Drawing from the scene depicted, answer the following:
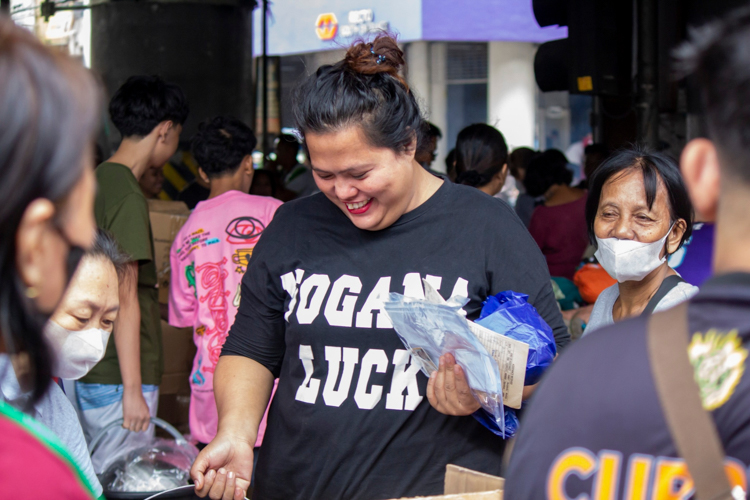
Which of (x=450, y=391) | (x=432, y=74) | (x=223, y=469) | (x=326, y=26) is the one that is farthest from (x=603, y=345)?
(x=326, y=26)

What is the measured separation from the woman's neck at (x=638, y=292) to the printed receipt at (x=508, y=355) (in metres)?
0.78

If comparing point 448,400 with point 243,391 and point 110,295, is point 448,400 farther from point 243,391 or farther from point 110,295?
point 110,295

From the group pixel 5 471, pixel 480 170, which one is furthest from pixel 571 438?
pixel 480 170

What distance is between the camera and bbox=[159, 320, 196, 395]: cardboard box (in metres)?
3.91

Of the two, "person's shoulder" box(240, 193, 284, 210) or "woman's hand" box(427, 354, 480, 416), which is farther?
"person's shoulder" box(240, 193, 284, 210)

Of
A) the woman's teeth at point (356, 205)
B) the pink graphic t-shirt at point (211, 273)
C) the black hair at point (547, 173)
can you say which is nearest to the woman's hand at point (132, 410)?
the pink graphic t-shirt at point (211, 273)

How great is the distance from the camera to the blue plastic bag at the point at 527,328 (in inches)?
61.3

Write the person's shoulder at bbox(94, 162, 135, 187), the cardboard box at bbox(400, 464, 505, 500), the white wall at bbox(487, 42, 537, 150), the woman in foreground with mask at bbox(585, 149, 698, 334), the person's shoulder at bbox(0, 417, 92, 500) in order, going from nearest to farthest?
the person's shoulder at bbox(0, 417, 92, 500)
the cardboard box at bbox(400, 464, 505, 500)
the woman in foreground with mask at bbox(585, 149, 698, 334)
the person's shoulder at bbox(94, 162, 135, 187)
the white wall at bbox(487, 42, 537, 150)

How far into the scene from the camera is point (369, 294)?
1.79 m

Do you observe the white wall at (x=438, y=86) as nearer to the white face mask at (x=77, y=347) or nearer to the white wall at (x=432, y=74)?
the white wall at (x=432, y=74)

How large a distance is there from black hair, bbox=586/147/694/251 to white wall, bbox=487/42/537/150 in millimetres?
14349

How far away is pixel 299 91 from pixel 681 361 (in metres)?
1.29

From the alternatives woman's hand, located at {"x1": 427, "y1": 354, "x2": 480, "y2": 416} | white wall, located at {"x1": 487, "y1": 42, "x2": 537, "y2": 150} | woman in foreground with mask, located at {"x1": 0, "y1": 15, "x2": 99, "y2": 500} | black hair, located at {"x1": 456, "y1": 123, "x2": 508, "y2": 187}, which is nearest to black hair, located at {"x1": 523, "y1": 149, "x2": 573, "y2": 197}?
black hair, located at {"x1": 456, "y1": 123, "x2": 508, "y2": 187}

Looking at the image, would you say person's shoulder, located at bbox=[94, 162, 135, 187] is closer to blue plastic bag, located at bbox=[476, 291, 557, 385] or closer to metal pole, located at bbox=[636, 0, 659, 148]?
blue plastic bag, located at bbox=[476, 291, 557, 385]
